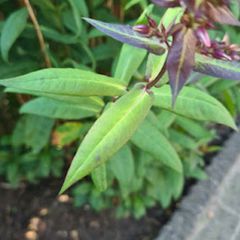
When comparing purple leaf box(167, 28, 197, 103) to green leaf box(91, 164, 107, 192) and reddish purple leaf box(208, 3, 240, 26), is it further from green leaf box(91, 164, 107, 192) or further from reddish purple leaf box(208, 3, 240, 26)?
green leaf box(91, 164, 107, 192)

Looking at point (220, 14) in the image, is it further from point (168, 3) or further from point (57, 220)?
point (57, 220)

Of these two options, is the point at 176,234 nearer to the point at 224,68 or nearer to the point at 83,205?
the point at 83,205

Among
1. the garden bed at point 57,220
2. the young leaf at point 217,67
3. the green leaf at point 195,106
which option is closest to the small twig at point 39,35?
the green leaf at point 195,106

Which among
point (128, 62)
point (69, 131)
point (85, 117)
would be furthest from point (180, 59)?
point (69, 131)

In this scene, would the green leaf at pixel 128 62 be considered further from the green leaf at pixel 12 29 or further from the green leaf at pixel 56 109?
the green leaf at pixel 12 29

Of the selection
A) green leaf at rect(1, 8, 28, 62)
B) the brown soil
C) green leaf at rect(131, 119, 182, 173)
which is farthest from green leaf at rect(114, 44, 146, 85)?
the brown soil

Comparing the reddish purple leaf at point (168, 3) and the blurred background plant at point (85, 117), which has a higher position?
the reddish purple leaf at point (168, 3)

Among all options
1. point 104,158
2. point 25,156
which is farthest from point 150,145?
point 25,156
